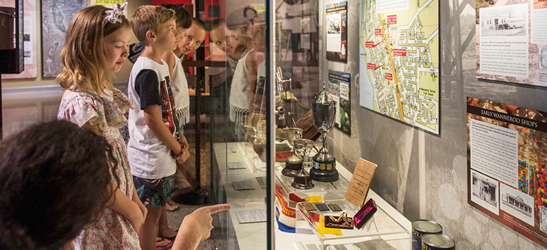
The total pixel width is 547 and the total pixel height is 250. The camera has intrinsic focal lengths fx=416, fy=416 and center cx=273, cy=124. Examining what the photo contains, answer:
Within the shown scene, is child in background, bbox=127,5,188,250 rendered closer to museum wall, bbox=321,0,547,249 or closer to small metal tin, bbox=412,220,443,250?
museum wall, bbox=321,0,547,249

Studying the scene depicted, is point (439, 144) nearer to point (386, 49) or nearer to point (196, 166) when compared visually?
point (386, 49)

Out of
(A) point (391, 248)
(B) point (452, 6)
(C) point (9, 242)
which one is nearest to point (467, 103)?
(B) point (452, 6)

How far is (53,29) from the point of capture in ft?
6.25

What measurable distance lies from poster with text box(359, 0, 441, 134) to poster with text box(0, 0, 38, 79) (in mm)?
1679

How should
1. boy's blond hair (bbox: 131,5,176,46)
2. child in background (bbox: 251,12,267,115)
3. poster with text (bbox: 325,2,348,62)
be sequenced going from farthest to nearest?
poster with text (bbox: 325,2,348,62) < boy's blond hair (bbox: 131,5,176,46) < child in background (bbox: 251,12,267,115)

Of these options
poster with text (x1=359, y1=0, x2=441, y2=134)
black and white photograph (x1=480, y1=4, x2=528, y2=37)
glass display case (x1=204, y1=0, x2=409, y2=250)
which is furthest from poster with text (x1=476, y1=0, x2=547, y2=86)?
glass display case (x1=204, y1=0, x2=409, y2=250)

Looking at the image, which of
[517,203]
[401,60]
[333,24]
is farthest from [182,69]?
[517,203]

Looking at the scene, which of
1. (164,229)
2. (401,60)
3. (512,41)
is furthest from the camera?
(164,229)

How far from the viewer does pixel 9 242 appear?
650 millimetres

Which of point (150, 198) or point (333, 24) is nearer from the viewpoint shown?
point (150, 198)

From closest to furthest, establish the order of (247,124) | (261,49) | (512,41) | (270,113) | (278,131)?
(270,113)
(261,49)
(512,41)
(247,124)
(278,131)

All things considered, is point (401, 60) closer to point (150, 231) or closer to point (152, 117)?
point (152, 117)

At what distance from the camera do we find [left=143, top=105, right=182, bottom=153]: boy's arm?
2092mm

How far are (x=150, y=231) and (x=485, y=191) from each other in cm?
168
